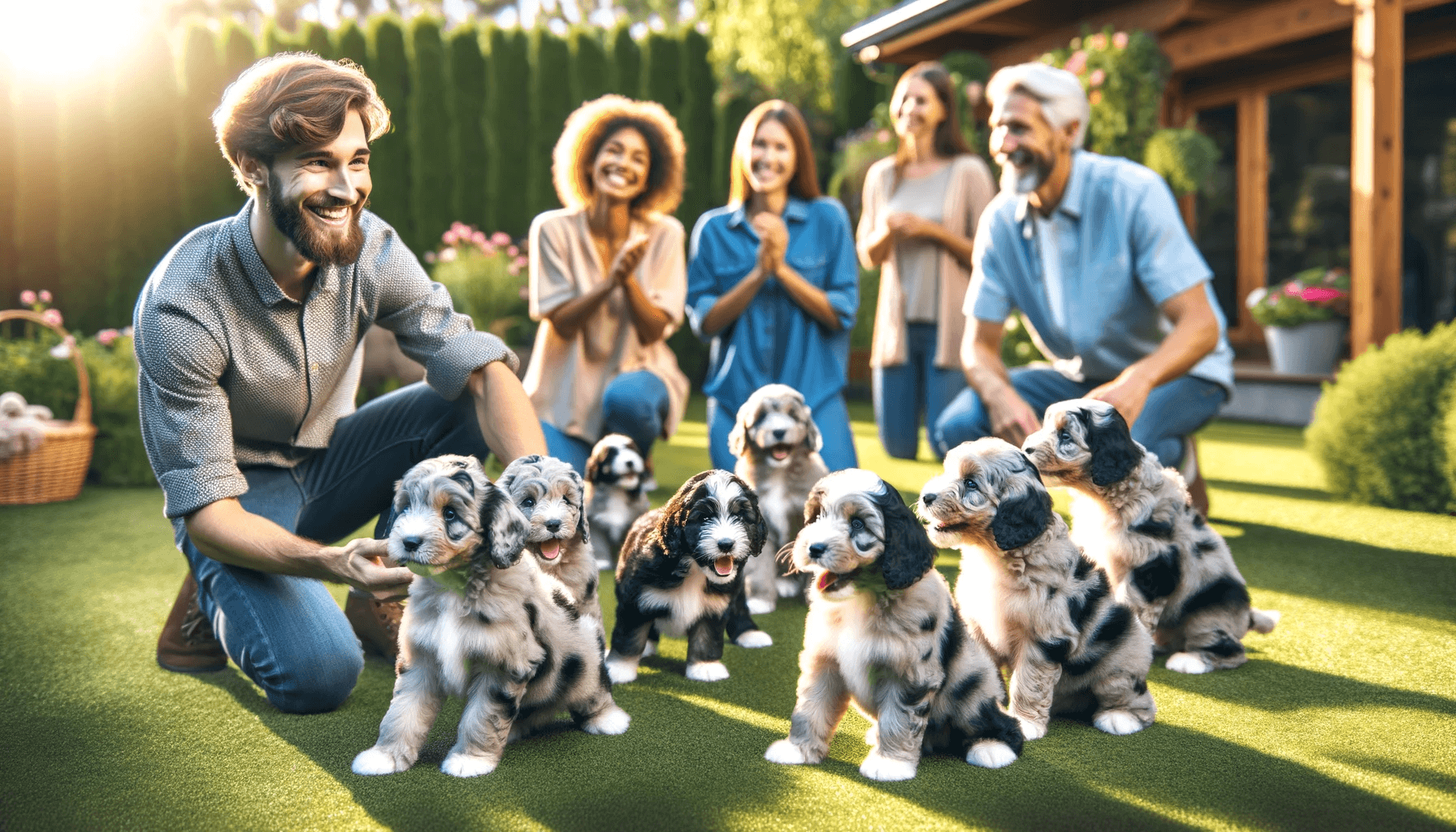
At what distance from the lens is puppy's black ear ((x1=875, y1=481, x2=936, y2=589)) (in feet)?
9.02

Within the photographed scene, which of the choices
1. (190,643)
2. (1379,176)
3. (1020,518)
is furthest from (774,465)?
(1379,176)

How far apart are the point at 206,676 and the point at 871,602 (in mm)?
2558

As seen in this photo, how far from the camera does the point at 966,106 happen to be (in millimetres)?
12312

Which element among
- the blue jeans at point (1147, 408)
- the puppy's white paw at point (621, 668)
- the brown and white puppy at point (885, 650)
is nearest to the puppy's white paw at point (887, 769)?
the brown and white puppy at point (885, 650)

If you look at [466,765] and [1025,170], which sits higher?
[1025,170]

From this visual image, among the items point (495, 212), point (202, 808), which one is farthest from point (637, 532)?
point (495, 212)

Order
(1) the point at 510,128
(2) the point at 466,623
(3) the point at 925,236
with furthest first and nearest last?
(1) the point at 510,128 < (3) the point at 925,236 < (2) the point at 466,623

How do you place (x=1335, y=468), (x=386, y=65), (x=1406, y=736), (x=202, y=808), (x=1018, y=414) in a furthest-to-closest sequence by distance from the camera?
(x=386, y=65), (x=1335, y=468), (x=1018, y=414), (x=1406, y=736), (x=202, y=808)

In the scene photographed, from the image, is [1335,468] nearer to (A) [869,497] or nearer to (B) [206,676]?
(A) [869,497]

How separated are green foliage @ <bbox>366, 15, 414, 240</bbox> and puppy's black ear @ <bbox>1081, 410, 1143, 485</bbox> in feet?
39.3

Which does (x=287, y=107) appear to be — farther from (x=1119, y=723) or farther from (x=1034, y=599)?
(x=1119, y=723)

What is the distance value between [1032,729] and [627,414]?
3.27 m

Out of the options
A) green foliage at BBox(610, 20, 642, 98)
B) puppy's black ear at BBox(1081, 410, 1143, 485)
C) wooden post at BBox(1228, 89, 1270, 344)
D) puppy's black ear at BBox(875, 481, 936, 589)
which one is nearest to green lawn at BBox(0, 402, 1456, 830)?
puppy's black ear at BBox(875, 481, 936, 589)

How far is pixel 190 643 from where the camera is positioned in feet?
13.0
